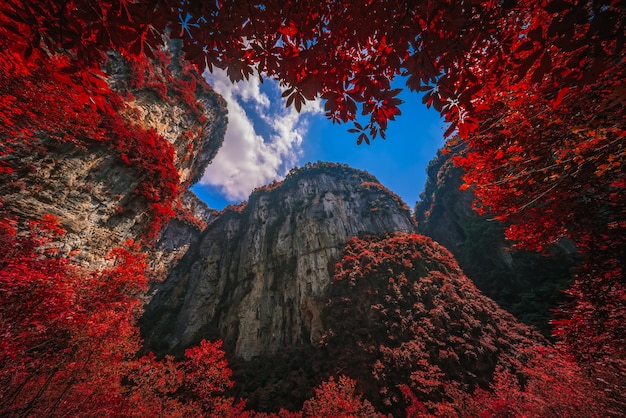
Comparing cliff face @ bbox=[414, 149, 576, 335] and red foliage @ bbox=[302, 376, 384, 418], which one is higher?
cliff face @ bbox=[414, 149, 576, 335]

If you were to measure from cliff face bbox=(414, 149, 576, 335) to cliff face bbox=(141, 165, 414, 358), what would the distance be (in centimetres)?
697

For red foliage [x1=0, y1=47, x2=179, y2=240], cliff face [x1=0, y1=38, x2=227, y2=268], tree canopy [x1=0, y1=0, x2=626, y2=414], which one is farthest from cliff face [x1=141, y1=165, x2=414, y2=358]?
tree canopy [x1=0, y1=0, x2=626, y2=414]

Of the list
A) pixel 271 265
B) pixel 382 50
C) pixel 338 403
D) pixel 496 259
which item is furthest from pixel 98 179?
pixel 496 259

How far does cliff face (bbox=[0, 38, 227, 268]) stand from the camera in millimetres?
7195

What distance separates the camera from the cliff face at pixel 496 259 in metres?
18.0

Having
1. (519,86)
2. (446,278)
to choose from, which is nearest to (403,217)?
(446,278)

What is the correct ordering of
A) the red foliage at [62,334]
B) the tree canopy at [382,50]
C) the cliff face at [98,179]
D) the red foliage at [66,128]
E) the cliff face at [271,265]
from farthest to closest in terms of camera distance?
1. the cliff face at [271,265]
2. the cliff face at [98,179]
3. the red foliage at [66,128]
4. the red foliage at [62,334]
5. the tree canopy at [382,50]

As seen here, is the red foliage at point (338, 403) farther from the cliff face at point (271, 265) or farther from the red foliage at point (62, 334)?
the red foliage at point (62, 334)

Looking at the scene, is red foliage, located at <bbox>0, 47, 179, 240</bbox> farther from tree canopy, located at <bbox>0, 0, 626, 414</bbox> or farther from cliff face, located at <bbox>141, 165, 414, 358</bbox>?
cliff face, located at <bbox>141, 165, 414, 358</bbox>

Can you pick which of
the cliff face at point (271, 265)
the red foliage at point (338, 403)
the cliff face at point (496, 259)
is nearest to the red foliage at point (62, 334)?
the red foliage at point (338, 403)

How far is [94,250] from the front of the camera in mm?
8797

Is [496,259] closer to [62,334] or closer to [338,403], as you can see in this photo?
[338,403]

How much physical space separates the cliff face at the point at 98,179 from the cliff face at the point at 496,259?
1862 cm

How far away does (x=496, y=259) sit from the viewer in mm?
23594
